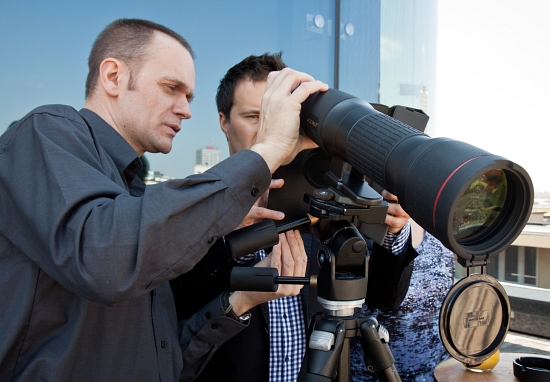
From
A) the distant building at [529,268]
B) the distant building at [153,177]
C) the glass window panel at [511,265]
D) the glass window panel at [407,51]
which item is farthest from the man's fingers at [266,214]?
the glass window panel at [511,265]

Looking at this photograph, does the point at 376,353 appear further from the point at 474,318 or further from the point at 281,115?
the point at 281,115

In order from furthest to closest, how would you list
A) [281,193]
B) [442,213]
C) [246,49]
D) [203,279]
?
[246,49]
[203,279]
[281,193]
[442,213]

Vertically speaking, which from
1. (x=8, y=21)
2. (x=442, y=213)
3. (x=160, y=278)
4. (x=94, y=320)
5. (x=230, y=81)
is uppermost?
(x=8, y=21)

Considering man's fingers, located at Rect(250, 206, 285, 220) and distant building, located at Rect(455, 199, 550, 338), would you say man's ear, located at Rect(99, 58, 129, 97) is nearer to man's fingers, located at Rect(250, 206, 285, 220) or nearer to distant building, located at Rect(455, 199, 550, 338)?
man's fingers, located at Rect(250, 206, 285, 220)

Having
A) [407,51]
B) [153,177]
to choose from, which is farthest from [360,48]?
[153,177]

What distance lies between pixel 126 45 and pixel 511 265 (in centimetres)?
1034

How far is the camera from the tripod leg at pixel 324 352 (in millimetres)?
750

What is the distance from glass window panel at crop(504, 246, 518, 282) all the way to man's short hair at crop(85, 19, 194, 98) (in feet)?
33.2

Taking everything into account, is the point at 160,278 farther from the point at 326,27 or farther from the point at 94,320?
the point at 326,27

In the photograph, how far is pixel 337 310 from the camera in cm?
Answer: 80

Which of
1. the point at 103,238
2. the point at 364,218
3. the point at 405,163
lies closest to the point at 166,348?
the point at 103,238

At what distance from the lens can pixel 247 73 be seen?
5.49 feet

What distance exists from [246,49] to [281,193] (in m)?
2.28

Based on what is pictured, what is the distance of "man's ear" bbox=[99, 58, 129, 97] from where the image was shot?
3.73 feet
